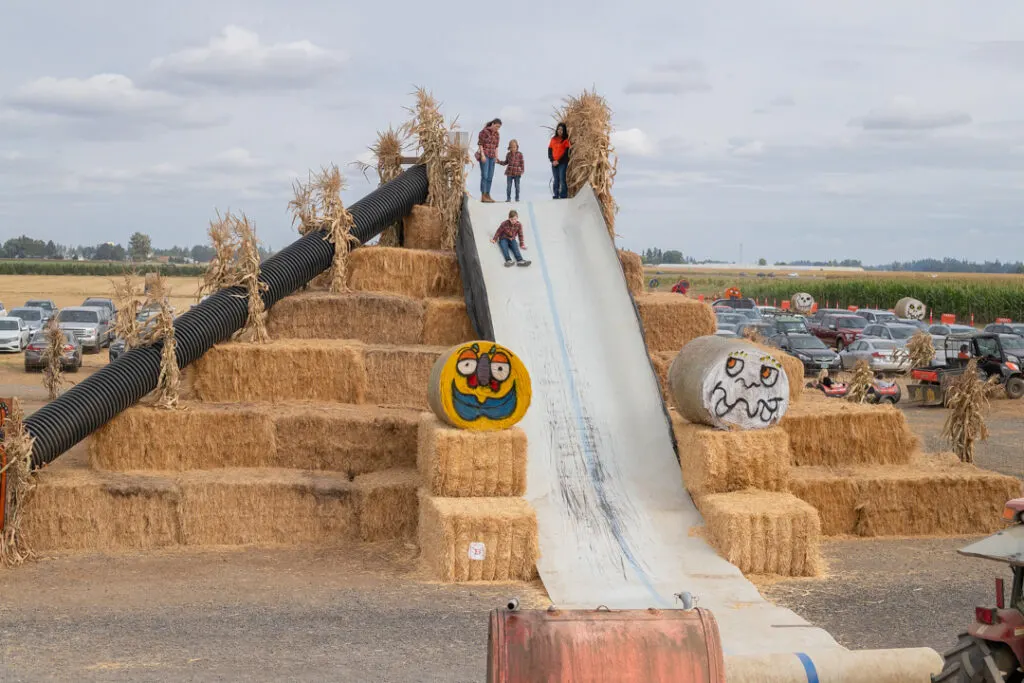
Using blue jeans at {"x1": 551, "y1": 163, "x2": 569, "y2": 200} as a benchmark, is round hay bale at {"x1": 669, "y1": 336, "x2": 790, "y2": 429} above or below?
below

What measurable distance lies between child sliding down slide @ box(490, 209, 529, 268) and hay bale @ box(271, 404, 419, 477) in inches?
165

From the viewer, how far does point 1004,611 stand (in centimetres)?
651

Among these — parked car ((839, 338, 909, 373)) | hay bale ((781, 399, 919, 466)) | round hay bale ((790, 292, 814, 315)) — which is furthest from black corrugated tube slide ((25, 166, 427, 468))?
round hay bale ((790, 292, 814, 315))

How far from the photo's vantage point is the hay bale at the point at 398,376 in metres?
16.4

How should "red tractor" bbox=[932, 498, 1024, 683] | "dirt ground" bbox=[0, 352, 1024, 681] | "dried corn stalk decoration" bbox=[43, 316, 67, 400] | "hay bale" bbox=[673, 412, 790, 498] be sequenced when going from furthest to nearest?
"dried corn stalk decoration" bbox=[43, 316, 67, 400] < "hay bale" bbox=[673, 412, 790, 498] < "dirt ground" bbox=[0, 352, 1024, 681] < "red tractor" bbox=[932, 498, 1024, 683]

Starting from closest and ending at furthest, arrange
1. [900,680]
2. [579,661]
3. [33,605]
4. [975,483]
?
[579,661], [900,680], [33,605], [975,483]

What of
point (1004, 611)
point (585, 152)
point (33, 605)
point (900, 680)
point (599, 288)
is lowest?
point (33, 605)

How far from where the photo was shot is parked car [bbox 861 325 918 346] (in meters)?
39.4

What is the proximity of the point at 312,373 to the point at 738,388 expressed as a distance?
577cm

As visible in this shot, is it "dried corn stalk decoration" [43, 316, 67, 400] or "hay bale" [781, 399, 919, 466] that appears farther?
"dried corn stalk decoration" [43, 316, 67, 400]

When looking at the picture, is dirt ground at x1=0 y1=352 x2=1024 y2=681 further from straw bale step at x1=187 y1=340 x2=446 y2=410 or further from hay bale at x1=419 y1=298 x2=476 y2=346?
hay bale at x1=419 y1=298 x2=476 y2=346

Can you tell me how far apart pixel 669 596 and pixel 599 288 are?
7023 millimetres

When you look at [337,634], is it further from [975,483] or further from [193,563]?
[975,483]

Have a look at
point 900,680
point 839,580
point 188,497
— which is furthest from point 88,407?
point 900,680
